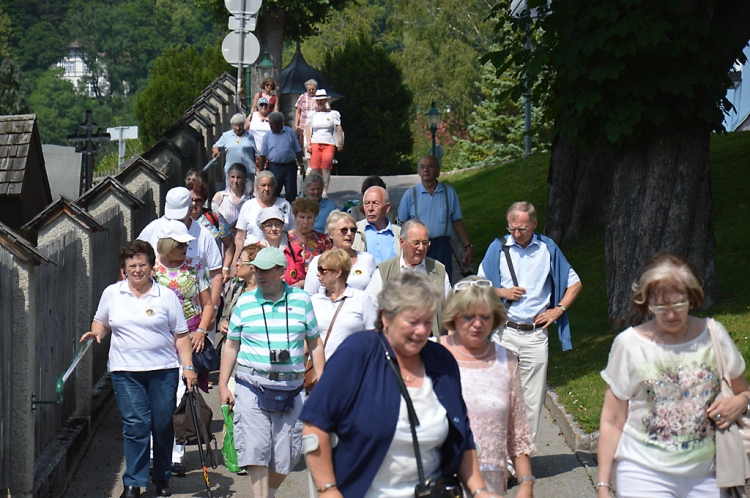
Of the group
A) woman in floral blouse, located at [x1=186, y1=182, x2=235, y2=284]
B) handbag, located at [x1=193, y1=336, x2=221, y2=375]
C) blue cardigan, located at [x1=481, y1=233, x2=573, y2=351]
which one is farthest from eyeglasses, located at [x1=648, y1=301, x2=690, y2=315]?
woman in floral blouse, located at [x1=186, y1=182, x2=235, y2=284]

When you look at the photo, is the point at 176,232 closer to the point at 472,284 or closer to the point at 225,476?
the point at 225,476

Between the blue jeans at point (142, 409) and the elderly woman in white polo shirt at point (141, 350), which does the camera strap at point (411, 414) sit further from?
the blue jeans at point (142, 409)

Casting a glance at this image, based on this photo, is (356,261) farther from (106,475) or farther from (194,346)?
(106,475)

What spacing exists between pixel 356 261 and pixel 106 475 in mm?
2326

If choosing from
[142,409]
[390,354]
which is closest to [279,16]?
[142,409]

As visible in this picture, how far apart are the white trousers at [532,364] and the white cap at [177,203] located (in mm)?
2673

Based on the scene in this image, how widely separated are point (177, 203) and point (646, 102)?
5.01m

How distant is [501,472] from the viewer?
525cm

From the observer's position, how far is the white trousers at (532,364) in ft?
25.3

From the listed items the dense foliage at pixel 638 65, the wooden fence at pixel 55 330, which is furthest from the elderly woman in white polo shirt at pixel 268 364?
the dense foliage at pixel 638 65

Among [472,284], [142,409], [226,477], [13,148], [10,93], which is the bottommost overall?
[226,477]

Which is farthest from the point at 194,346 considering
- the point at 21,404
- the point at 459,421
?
the point at 459,421

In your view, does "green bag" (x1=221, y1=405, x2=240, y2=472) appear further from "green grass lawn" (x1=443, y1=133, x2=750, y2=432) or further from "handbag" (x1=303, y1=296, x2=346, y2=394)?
"green grass lawn" (x1=443, y1=133, x2=750, y2=432)

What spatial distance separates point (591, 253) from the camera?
653 inches
